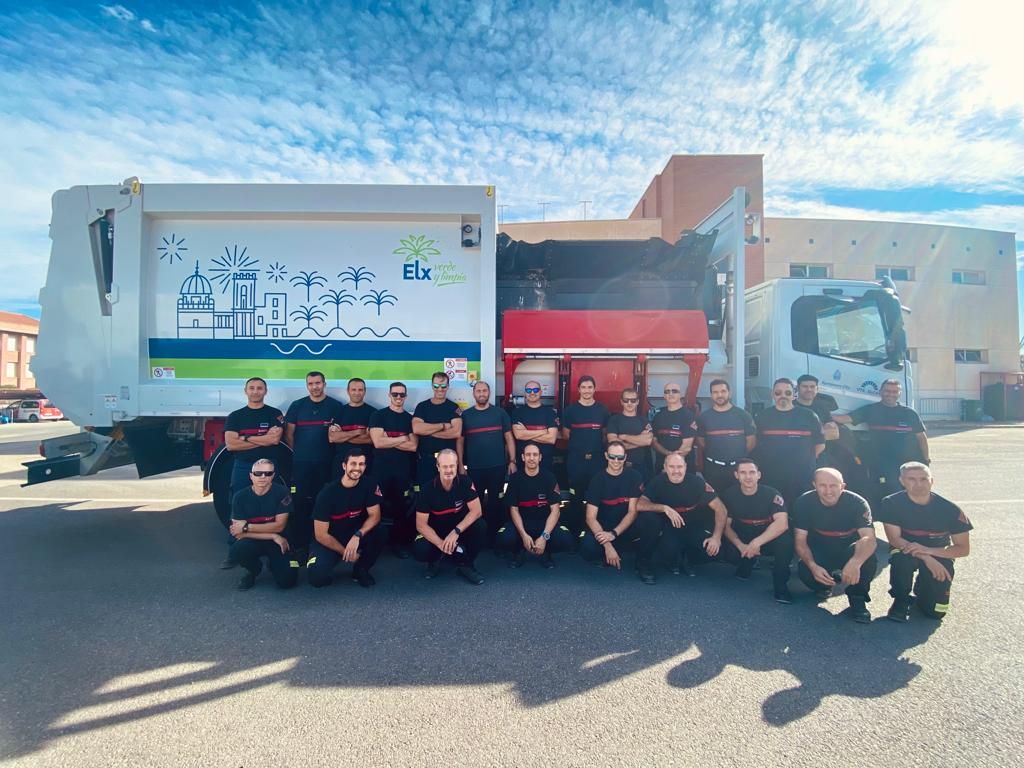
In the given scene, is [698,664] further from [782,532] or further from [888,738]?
→ [782,532]

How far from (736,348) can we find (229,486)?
16.9ft

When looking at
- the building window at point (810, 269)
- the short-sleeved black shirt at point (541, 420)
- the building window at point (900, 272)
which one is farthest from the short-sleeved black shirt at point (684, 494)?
the building window at point (900, 272)

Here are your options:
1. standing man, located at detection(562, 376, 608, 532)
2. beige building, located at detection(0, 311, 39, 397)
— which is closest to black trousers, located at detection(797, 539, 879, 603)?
standing man, located at detection(562, 376, 608, 532)

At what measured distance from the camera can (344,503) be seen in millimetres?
4270

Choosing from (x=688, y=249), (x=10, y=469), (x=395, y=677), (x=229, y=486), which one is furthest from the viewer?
(x=10, y=469)

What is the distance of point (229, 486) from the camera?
5074 mm

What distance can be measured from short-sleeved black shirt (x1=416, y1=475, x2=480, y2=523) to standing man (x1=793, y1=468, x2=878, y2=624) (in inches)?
103

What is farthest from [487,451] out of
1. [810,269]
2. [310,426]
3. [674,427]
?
[810,269]

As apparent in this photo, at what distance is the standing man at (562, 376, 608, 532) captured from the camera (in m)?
4.88

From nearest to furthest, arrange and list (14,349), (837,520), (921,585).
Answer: (921,585) → (837,520) → (14,349)

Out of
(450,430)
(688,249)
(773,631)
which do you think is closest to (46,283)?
(450,430)

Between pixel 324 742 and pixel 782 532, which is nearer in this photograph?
pixel 324 742

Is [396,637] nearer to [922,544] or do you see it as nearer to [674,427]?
[674,427]

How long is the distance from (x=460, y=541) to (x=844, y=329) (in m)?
4.76
